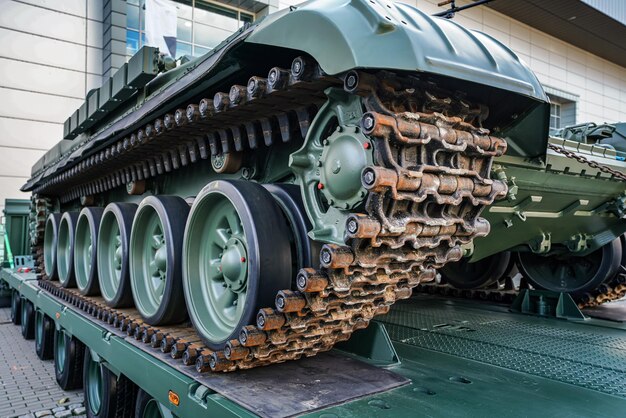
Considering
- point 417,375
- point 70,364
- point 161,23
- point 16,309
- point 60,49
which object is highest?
point 161,23

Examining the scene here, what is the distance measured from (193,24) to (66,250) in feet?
36.4

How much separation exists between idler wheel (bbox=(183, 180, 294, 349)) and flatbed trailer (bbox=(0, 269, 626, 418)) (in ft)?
1.08

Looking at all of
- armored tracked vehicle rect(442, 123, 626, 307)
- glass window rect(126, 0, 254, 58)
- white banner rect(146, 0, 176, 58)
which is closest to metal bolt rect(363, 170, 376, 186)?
armored tracked vehicle rect(442, 123, 626, 307)

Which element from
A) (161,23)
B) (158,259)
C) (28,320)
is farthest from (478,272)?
(161,23)

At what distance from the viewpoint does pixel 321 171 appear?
254 cm

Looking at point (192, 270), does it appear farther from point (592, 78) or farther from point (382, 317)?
point (592, 78)

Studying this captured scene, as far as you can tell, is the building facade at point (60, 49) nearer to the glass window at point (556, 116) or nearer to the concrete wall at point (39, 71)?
the concrete wall at point (39, 71)

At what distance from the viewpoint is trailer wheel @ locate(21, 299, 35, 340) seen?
7805 millimetres

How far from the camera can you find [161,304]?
12.0ft

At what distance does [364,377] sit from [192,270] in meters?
1.24

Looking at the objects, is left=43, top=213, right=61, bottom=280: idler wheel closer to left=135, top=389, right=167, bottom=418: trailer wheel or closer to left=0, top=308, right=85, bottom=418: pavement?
left=0, top=308, right=85, bottom=418: pavement

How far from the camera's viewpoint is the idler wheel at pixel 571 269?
5969 millimetres

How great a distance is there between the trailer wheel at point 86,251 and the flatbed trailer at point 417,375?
740 millimetres

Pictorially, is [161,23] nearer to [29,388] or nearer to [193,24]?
[193,24]
